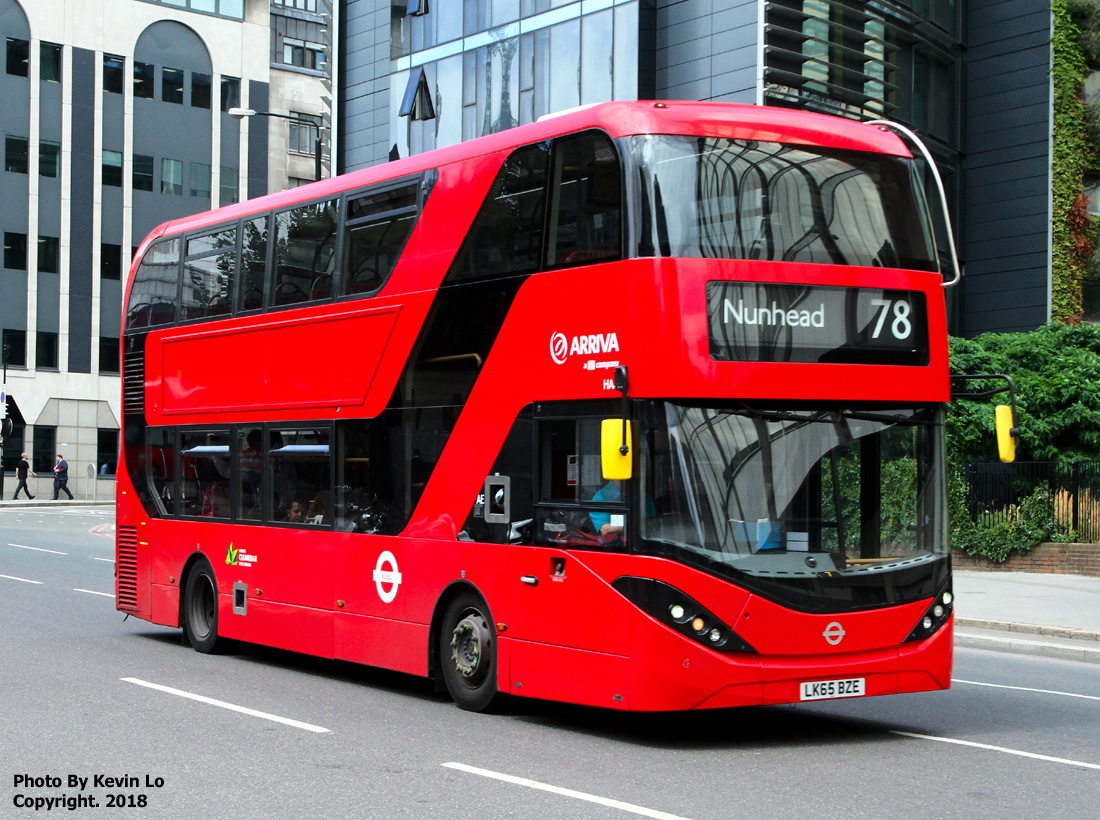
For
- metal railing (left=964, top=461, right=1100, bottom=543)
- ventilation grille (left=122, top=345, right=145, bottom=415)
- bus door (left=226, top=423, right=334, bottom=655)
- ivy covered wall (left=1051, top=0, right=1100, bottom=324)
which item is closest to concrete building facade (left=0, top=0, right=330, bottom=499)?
ivy covered wall (left=1051, top=0, right=1100, bottom=324)

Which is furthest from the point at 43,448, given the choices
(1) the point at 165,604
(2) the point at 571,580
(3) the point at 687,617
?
(3) the point at 687,617

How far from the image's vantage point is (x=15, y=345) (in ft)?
209

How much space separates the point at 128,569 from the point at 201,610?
1776 mm

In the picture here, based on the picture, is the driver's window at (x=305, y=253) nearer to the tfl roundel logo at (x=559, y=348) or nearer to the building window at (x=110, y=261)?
the tfl roundel logo at (x=559, y=348)

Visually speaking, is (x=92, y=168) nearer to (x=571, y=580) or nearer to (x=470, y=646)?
(x=470, y=646)

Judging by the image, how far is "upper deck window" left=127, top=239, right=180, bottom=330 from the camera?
15930 millimetres

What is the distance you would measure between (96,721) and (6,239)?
191ft

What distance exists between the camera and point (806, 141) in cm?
1016

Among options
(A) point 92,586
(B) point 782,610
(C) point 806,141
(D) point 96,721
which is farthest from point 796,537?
(A) point 92,586

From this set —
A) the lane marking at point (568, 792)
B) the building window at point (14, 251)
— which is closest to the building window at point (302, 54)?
the building window at point (14, 251)

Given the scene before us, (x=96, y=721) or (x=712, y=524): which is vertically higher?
(x=712, y=524)

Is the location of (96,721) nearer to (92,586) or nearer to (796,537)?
(796,537)

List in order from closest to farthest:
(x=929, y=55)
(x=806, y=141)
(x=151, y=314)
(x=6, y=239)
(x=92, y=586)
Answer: (x=806, y=141), (x=151, y=314), (x=92, y=586), (x=929, y=55), (x=6, y=239)

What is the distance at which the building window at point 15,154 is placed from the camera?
209 feet
